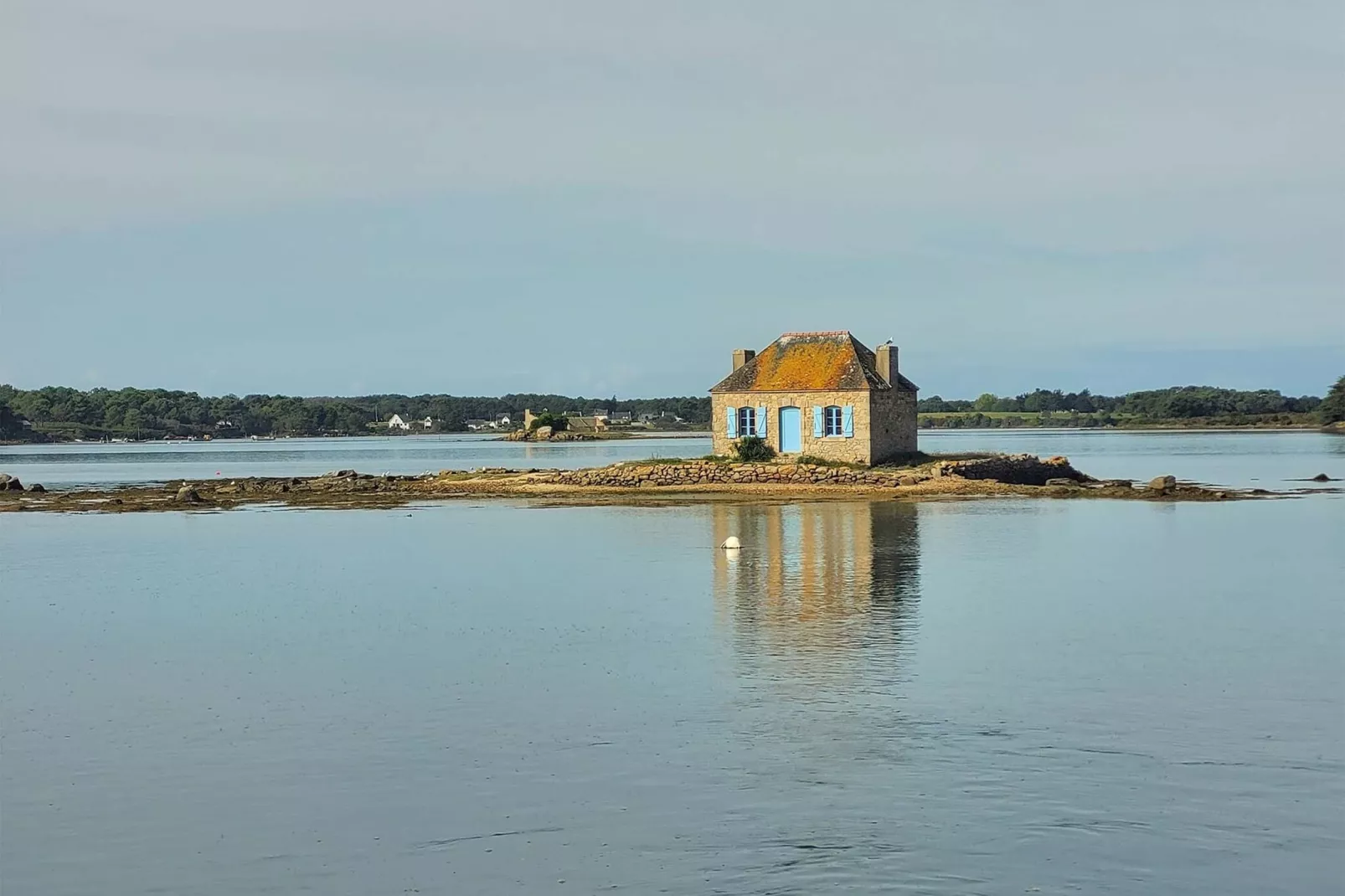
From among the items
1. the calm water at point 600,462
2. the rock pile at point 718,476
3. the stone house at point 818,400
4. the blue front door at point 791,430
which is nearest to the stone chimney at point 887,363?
the stone house at point 818,400

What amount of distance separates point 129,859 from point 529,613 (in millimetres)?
11639

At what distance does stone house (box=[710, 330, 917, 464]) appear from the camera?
Result: 47.2 meters

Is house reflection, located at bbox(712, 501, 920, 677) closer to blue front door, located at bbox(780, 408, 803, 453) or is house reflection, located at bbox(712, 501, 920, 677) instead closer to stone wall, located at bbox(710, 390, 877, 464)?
stone wall, located at bbox(710, 390, 877, 464)

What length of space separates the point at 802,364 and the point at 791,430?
7.81 feet

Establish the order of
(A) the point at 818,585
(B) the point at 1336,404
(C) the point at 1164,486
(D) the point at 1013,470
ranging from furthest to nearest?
(B) the point at 1336,404
(D) the point at 1013,470
(C) the point at 1164,486
(A) the point at 818,585

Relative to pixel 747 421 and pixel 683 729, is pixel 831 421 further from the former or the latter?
pixel 683 729

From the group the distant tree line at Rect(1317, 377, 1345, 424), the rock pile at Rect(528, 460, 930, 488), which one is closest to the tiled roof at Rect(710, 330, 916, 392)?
the rock pile at Rect(528, 460, 930, 488)

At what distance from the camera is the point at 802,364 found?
4919 cm

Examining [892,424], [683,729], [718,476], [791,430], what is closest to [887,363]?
[892,424]

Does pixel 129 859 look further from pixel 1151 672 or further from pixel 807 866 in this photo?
pixel 1151 672

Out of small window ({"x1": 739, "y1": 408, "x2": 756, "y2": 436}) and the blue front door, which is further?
small window ({"x1": 739, "y1": 408, "x2": 756, "y2": 436})

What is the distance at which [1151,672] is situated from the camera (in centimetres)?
1631

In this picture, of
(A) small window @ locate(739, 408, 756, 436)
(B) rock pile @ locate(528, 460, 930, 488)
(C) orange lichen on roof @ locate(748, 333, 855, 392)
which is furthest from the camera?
(A) small window @ locate(739, 408, 756, 436)

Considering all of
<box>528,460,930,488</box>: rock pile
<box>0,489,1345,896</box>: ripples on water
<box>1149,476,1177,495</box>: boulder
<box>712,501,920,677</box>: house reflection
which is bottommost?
<box>0,489,1345,896</box>: ripples on water
